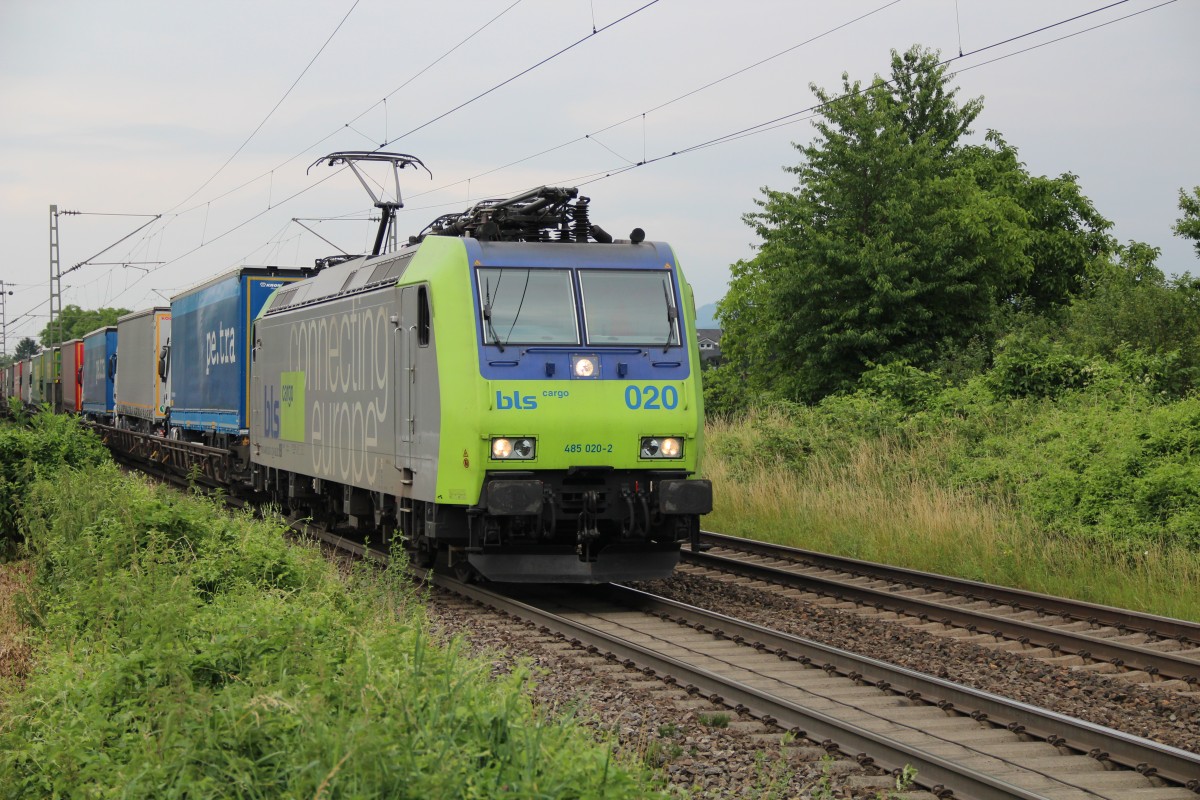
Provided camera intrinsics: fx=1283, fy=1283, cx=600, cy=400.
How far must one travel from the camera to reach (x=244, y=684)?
17.1ft

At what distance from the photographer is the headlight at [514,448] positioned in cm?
1086

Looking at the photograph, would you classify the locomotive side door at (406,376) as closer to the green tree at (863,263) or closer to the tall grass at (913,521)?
the tall grass at (913,521)

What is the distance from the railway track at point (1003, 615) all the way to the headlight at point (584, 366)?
182cm

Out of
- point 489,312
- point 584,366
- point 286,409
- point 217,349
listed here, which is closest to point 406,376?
point 489,312

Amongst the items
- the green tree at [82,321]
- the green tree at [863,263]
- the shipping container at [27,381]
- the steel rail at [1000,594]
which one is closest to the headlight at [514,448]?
the steel rail at [1000,594]

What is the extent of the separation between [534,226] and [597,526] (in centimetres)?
306

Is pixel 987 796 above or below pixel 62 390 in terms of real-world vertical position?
below

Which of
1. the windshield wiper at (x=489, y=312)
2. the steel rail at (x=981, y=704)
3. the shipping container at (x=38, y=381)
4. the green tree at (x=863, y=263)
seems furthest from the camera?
the shipping container at (x=38, y=381)

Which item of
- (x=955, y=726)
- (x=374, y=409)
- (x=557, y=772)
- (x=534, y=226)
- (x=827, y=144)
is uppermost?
(x=827, y=144)

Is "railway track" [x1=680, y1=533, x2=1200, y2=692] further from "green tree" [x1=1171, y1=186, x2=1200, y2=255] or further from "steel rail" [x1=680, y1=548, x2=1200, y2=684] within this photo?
"green tree" [x1=1171, y1=186, x2=1200, y2=255]

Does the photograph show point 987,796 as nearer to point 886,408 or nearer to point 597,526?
point 597,526

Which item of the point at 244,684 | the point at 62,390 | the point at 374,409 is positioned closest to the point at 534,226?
the point at 374,409

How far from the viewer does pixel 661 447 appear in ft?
37.0

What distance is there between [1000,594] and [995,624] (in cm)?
140
